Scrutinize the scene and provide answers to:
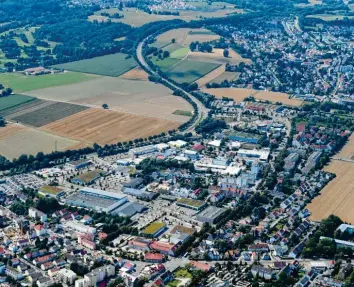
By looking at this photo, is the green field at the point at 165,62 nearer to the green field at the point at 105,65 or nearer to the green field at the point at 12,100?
the green field at the point at 105,65

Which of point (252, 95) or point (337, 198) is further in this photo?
point (252, 95)

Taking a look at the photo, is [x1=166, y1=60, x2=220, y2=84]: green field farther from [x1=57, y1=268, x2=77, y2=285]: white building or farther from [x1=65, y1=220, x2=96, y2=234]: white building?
[x1=57, y1=268, x2=77, y2=285]: white building

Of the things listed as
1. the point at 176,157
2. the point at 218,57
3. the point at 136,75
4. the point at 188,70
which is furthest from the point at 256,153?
the point at 218,57

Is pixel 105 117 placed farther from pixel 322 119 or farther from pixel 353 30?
pixel 353 30

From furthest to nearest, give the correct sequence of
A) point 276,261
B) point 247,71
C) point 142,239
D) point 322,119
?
point 247,71 → point 322,119 → point 142,239 → point 276,261

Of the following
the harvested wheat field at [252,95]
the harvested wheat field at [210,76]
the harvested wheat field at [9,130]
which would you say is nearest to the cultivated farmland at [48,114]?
the harvested wheat field at [9,130]

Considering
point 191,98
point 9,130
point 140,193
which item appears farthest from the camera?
point 191,98

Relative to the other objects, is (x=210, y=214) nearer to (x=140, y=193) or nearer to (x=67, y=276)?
(x=140, y=193)

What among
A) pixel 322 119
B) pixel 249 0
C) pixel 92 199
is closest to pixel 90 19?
pixel 249 0
